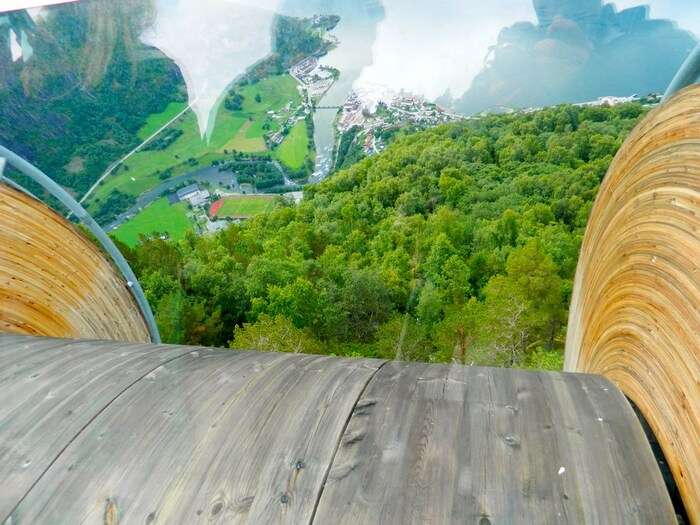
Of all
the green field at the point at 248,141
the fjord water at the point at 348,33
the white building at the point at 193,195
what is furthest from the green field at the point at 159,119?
the fjord water at the point at 348,33

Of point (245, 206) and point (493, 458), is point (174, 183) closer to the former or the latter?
point (245, 206)

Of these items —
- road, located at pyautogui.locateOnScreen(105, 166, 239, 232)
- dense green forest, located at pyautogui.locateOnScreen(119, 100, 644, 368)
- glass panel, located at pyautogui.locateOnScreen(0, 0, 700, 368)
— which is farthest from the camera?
road, located at pyautogui.locateOnScreen(105, 166, 239, 232)

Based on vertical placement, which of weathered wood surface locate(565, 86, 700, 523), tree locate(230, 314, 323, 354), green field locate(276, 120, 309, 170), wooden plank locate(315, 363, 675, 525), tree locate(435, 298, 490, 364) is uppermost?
green field locate(276, 120, 309, 170)

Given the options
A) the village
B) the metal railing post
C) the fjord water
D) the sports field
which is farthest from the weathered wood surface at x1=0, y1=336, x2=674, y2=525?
the fjord water

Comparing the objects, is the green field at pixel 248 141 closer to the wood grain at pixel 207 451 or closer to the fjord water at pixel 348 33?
the fjord water at pixel 348 33

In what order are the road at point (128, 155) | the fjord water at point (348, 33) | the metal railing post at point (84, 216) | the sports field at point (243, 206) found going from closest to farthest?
the metal railing post at point (84, 216)
the road at point (128, 155)
the sports field at point (243, 206)
the fjord water at point (348, 33)

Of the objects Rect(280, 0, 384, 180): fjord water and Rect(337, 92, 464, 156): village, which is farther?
Rect(280, 0, 384, 180): fjord water

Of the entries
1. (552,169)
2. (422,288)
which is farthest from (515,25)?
(422,288)

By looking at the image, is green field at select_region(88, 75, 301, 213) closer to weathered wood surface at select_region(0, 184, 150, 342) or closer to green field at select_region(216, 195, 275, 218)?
green field at select_region(216, 195, 275, 218)

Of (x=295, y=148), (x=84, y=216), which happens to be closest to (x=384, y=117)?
(x=295, y=148)
